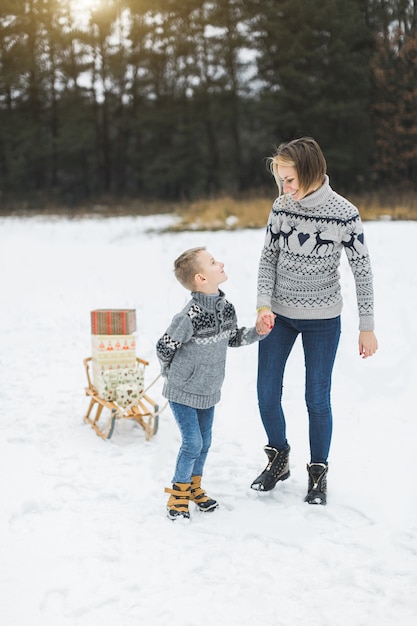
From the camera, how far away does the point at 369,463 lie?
176 inches

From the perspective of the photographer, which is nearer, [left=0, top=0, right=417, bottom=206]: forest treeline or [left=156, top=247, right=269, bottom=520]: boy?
[left=156, top=247, right=269, bottom=520]: boy

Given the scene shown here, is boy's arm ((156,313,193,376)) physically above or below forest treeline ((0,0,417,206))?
below

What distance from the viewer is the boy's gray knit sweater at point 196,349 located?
3461 mm

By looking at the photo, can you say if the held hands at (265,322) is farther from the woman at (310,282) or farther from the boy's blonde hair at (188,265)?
the boy's blonde hair at (188,265)

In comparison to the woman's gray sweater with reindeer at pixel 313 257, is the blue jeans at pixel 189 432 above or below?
below

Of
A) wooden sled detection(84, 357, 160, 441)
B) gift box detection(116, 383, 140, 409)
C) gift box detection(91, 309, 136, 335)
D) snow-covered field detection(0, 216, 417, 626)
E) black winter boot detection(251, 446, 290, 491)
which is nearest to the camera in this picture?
snow-covered field detection(0, 216, 417, 626)

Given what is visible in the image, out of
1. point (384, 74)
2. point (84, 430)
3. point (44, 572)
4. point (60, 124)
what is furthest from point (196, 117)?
point (44, 572)

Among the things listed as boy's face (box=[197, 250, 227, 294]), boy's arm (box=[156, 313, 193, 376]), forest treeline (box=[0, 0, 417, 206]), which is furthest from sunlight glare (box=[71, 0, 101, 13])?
boy's arm (box=[156, 313, 193, 376])

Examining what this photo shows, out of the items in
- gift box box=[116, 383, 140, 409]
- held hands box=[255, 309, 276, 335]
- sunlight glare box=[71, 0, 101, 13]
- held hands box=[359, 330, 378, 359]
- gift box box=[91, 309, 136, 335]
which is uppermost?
sunlight glare box=[71, 0, 101, 13]

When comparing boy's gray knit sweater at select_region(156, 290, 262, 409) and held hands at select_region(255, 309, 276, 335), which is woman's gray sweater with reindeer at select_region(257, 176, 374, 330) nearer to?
held hands at select_region(255, 309, 276, 335)

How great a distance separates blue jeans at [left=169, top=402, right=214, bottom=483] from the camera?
141 inches

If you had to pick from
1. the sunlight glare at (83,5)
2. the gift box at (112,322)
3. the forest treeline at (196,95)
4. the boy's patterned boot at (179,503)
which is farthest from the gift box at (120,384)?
the sunlight glare at (83,5)

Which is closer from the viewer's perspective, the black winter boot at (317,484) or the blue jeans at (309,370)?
the blue jeans at (309,370)

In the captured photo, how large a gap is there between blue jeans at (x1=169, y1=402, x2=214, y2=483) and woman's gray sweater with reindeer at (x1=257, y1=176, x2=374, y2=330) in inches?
26.8
